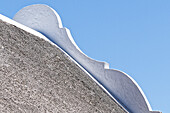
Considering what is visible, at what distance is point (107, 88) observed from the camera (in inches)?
305

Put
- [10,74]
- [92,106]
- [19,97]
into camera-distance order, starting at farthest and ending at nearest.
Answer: [92,106]
[10,74]
[19,97]

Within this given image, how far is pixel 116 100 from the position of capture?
7.50 metres

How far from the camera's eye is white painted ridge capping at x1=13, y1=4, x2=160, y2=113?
735 centimetres

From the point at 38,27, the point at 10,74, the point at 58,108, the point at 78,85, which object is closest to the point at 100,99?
the point at 78,85

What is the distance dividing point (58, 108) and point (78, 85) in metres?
1.41

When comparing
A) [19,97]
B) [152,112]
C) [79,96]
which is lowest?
[19,97]

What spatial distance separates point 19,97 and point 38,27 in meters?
4.25

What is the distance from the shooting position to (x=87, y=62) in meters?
8.09

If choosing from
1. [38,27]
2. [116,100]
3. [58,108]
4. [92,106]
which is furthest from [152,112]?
[38,27]

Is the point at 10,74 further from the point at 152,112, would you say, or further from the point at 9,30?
the point at 152,112

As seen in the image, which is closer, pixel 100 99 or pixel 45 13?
pixel 100 99

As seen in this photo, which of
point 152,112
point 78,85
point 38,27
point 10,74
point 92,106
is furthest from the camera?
point 38,27

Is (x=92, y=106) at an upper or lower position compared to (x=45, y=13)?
lower

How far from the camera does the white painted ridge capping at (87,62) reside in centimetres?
735
